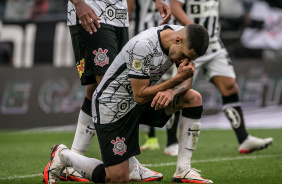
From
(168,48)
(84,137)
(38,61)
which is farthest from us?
(38,61)

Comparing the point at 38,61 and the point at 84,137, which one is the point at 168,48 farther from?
the point at 38,61

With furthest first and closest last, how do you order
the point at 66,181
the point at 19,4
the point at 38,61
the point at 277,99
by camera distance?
the point at 19,4
the point at 38,61
the point at 277,99
the point at 66,181

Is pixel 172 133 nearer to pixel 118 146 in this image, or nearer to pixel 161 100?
pixel 118 146

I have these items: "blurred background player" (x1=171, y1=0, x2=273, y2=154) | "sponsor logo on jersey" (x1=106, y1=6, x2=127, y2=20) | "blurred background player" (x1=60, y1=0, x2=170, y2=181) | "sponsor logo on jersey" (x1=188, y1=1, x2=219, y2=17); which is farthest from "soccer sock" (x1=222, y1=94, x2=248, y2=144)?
"sponsor logo on jersey" (x1=106, y1=6, x2=127, y2=20)

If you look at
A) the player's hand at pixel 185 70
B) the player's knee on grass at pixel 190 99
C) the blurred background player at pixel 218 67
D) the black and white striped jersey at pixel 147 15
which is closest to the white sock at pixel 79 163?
the player's knee on grass at pixel 190 99

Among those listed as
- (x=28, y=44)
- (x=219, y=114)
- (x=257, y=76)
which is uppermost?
(x=28, y=44)

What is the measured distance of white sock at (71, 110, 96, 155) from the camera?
208 inches

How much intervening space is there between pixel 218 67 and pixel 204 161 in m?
1.46

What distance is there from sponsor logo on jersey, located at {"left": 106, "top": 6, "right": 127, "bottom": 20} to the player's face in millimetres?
1160

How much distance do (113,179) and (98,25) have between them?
141cm

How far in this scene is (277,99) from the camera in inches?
478

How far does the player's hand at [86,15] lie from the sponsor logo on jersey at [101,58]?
222mm

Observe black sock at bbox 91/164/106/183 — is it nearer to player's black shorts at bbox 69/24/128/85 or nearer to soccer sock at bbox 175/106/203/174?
soccer sock at bbox 175/106/203/174

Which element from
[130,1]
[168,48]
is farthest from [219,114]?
[168,48]
